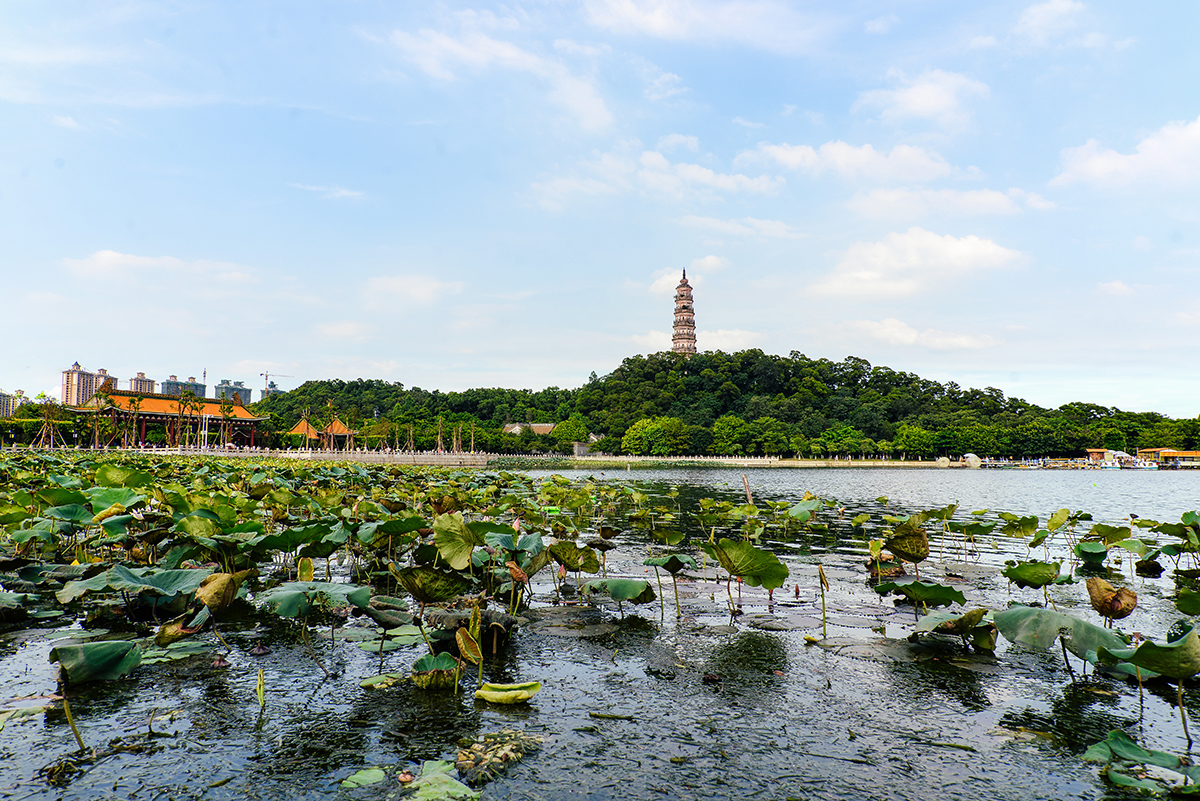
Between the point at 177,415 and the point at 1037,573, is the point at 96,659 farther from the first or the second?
the point at 177,415

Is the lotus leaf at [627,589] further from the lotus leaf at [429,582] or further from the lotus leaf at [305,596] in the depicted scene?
the lotus leaf at [305,596]

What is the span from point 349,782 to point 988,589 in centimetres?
678

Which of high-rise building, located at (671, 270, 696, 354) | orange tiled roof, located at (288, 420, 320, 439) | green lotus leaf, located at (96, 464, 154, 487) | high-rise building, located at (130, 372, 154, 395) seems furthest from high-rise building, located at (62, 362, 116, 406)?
green lotus leaf, located at (96, 464, 154, 487)

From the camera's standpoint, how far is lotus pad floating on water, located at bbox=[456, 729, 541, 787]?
257 cm

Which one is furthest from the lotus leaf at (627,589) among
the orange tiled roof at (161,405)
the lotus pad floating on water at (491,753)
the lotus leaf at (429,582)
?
the orange tiled roof at (161,405)

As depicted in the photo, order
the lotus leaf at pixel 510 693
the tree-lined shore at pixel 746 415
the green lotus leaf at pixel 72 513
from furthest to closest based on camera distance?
the tree-lined shore at pixel 746 415 < the green lotus leaf at pixel 72 513 < the lotus leaf at pixel 510 693

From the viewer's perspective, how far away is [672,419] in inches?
3386

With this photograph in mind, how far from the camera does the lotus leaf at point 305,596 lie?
3283mm

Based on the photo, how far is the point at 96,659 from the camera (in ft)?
9.18

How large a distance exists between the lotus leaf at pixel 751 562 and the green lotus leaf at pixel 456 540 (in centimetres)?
171

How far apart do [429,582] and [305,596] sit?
686 millimetres

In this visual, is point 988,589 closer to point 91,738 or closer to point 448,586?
point 448,586

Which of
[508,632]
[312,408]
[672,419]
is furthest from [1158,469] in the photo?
[312,408]

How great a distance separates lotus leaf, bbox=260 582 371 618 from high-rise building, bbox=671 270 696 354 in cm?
11166
